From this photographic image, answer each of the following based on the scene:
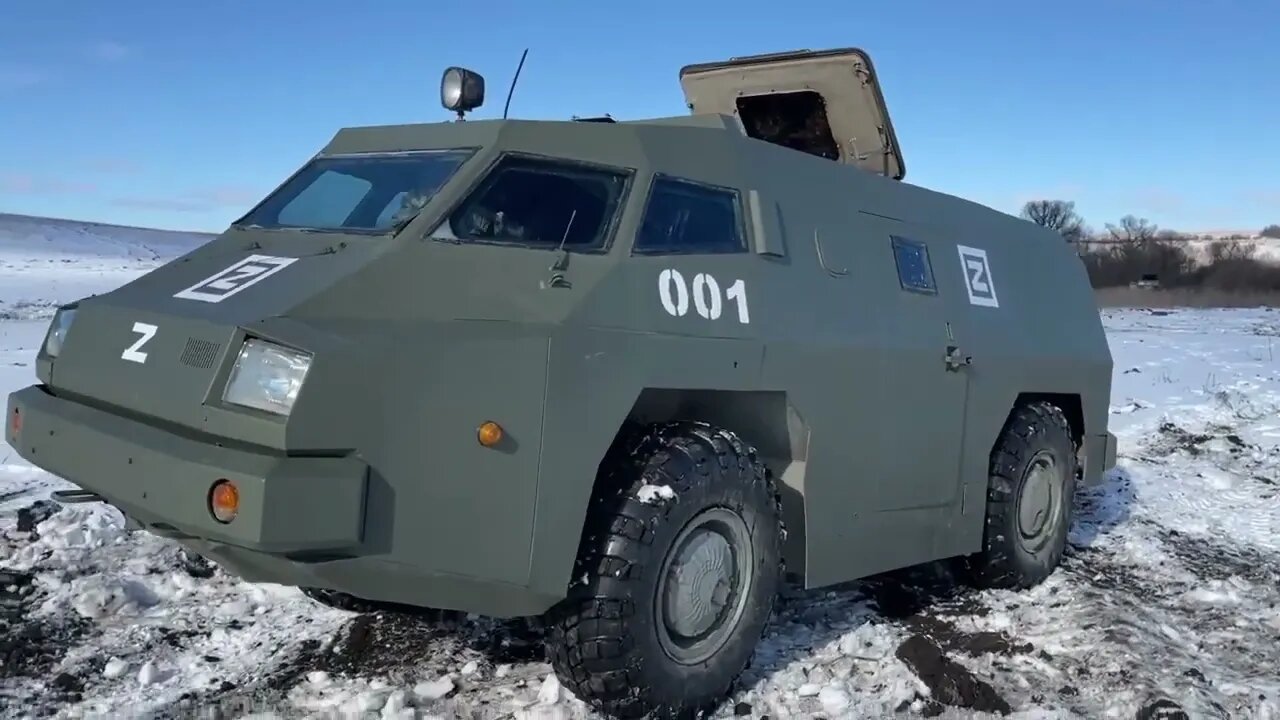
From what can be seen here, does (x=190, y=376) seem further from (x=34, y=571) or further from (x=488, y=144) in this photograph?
(x=34, y=571)

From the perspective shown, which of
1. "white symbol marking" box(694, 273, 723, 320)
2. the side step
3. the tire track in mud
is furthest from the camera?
the tire track in mud

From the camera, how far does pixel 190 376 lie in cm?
328

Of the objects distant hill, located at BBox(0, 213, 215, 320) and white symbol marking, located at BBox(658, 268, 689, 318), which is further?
distant hill, located at BBox(0, 213, 215, 320)

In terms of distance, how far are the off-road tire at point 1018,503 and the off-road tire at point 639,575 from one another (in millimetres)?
2241

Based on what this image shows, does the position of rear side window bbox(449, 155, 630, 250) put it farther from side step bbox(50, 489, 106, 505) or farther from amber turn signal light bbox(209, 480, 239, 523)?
side step bbox(50, 489, 106, 505)

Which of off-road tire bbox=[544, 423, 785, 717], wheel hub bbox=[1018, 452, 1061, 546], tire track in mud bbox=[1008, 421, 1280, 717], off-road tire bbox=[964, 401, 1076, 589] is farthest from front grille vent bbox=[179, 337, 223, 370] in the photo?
wheel hub bbox=[1018, 452, 1061, 546]

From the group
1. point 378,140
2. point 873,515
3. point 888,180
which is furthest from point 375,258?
point 888,180

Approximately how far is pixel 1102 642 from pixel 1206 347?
16.1 m

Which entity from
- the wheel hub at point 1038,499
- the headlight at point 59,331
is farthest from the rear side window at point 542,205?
the wheel hub at point 1038,499

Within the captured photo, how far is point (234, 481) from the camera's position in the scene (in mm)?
2977

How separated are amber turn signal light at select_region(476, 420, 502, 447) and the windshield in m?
0.88

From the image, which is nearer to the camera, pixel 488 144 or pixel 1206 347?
pixel 488 144

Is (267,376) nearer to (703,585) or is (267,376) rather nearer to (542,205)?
(542,205)

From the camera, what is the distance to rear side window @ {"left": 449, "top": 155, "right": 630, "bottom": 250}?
3.88 metres
